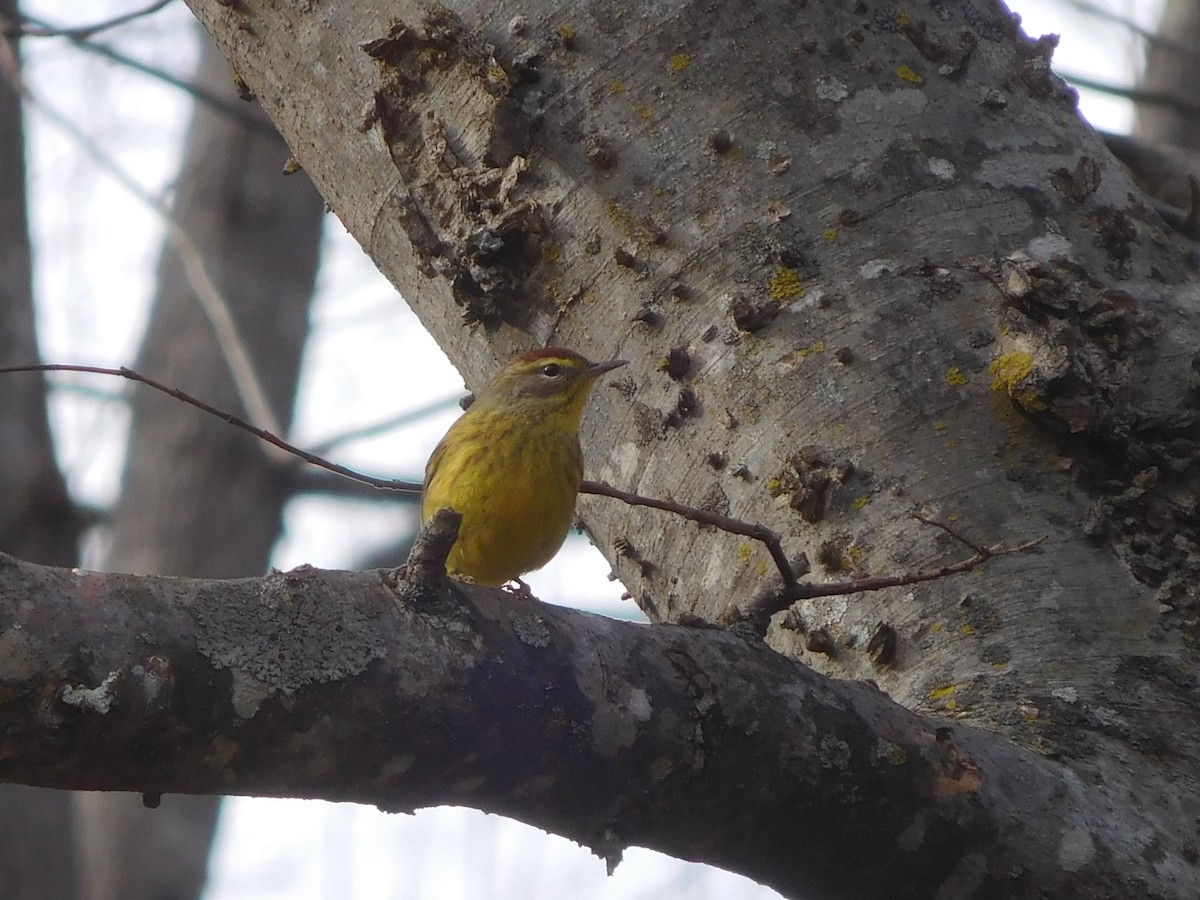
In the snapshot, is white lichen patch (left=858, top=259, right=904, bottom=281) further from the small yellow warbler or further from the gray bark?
the gray bark

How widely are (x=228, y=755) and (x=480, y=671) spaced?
363 mm

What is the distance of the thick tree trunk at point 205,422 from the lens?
28.5 ft

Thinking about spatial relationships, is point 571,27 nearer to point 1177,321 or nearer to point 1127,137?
point 1177,321

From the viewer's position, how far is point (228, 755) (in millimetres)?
1687

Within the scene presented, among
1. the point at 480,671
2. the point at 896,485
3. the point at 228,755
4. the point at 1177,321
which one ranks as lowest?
the point at 228,755

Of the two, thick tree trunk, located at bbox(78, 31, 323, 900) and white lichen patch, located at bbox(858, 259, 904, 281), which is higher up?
thick tree trunk, located at bbox(78, 31, 323, 900)

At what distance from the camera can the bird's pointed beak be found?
3344 mm

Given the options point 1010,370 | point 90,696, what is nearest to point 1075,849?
point 1010,370

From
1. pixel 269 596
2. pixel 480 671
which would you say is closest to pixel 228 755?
pixel 269 596

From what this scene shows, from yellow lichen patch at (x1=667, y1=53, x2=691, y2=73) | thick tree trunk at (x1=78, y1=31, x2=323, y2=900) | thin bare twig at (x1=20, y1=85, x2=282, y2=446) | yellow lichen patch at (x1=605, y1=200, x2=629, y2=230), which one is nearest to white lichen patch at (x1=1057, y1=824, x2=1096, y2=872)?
yellow lichen patch at (x1=605, y1=200, x2=629, y2=230)

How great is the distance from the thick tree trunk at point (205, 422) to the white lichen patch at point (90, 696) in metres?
7.17

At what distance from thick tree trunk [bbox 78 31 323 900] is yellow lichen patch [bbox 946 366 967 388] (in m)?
6.29

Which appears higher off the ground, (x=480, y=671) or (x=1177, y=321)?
(x=1177, y=321)

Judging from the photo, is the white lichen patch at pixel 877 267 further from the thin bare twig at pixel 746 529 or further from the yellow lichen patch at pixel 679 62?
the thin bare twig at pixel 746 529
